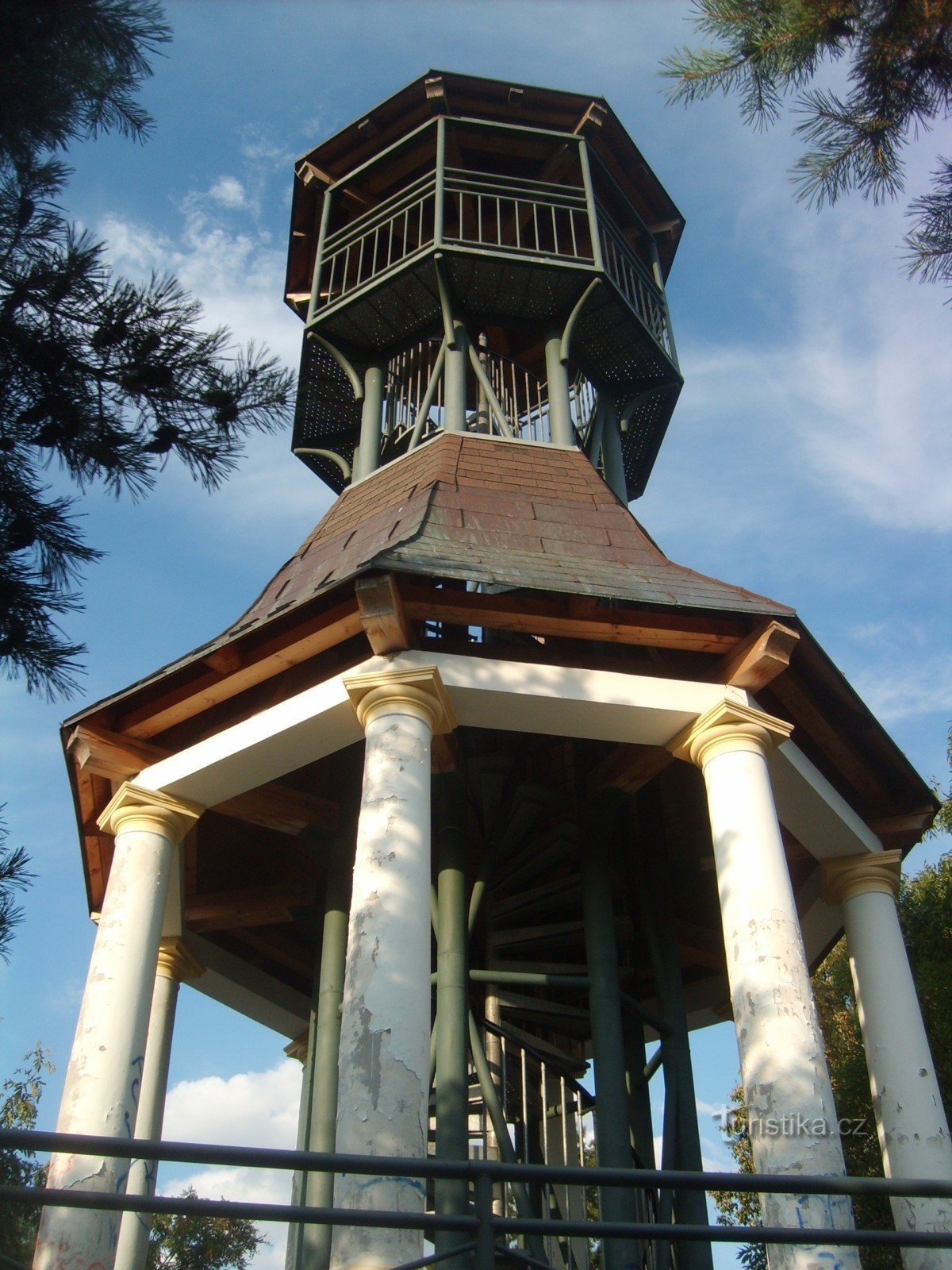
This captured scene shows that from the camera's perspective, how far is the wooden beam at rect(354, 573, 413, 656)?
316 inches

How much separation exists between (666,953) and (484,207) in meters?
9.04

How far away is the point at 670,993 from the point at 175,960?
453 cm

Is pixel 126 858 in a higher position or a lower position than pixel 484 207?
lower

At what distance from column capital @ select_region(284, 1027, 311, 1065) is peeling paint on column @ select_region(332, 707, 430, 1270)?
21.5 ft

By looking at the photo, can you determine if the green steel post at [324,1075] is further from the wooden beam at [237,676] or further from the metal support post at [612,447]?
the metal support post at [612,447]

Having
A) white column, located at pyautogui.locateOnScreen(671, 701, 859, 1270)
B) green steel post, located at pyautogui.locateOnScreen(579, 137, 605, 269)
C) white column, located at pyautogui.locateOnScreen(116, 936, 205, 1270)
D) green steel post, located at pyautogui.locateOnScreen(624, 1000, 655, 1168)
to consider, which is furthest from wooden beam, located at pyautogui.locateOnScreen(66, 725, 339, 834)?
green steel post, located at pyautogui.locateOnScreen(579, 137, 605, 269)

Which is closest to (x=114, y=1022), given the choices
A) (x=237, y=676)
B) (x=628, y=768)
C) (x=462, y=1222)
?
(x=237, y=676)

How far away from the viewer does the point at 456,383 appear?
1238cm

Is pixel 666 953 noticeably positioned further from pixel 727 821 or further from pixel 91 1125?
pixel 91 1125

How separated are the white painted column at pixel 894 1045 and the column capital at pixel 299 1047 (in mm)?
6288

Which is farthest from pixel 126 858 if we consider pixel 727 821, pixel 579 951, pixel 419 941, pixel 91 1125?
pixel 579 951

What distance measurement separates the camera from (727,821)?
25.4ft

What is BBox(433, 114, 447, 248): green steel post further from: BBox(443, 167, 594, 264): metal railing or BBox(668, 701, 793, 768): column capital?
BBox(668, 701, 793, 768): column capital

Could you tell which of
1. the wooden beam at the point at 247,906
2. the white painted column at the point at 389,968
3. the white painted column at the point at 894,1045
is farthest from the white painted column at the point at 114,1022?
the white painted column at the point at 894,1045
